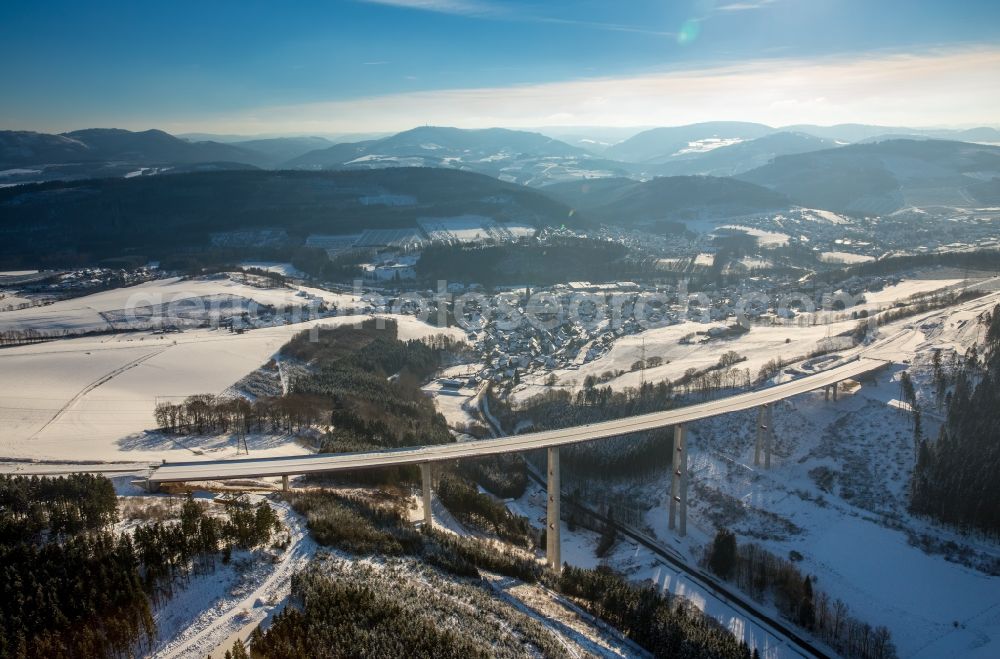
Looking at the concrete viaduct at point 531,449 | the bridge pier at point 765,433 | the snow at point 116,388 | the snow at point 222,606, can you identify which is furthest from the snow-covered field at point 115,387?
the bridge pier at point 765,433

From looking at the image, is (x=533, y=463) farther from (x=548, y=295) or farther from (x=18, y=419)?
(x=548, y=295)

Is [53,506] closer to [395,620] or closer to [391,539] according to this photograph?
[391,539]

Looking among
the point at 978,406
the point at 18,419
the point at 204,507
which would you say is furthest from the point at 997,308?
the point at 18,419

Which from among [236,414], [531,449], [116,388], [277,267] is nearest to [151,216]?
[277,267]

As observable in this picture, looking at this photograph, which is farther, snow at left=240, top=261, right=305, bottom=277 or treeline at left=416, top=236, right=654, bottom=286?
treeline at left=416, top=236, right=654, bottom=286

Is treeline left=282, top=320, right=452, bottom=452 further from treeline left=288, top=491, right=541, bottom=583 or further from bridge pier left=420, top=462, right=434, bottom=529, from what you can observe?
treeline left=288, top=491, right=541, bottom=583

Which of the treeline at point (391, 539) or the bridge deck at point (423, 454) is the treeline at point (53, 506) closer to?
the bridge deck at point (423, 454)

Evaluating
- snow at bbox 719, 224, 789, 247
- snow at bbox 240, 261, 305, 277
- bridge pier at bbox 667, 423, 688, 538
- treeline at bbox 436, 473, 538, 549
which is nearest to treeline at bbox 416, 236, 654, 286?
snow at bbox 240, 261, 305, 277
